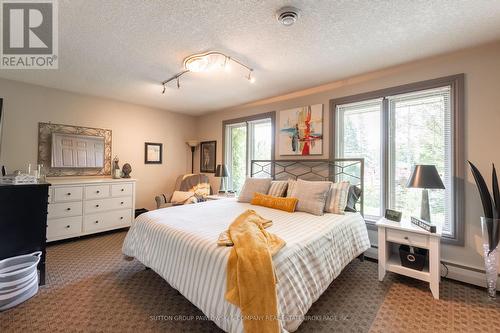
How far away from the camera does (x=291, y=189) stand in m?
2.91

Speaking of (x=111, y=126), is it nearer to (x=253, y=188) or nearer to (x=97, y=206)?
(x=97, y=206)

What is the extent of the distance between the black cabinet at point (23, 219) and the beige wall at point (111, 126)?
1615 mm

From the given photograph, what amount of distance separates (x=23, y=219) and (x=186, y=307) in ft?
→ 5.66

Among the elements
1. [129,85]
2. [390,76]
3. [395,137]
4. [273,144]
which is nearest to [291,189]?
[273,144]

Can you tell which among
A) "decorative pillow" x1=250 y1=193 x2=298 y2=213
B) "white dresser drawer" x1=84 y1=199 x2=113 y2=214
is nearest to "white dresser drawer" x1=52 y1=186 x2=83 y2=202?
"white dresser drawer" x1=84 y1=199 x2=113 y2=214

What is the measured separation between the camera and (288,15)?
1667 mm

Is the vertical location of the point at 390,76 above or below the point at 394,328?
above

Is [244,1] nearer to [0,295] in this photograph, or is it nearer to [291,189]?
[291,189]

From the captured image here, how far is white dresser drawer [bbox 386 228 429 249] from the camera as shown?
206cm

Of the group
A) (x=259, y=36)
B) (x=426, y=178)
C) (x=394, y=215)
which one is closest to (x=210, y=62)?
(x=259, y=36)

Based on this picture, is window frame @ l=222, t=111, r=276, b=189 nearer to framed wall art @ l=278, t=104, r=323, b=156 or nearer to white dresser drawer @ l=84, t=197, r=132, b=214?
framed wall art @ l=278, t=104, r=323, b=156

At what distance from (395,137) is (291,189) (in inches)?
55.4

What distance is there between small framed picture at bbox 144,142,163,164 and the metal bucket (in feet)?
8.44

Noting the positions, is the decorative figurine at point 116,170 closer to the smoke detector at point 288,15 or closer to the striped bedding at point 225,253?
the striped bedding at point 225,253
